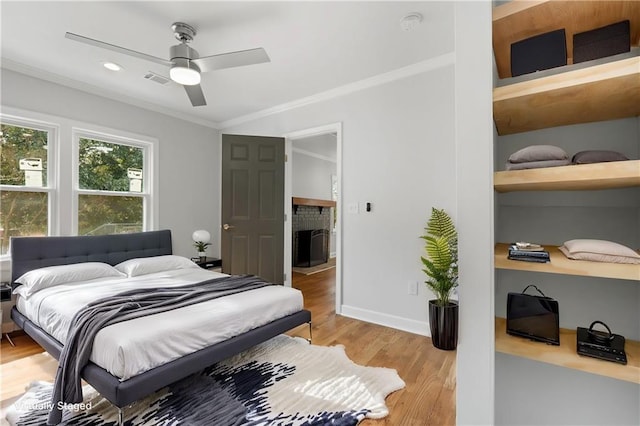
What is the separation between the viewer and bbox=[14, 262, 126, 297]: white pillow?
2.57 metres

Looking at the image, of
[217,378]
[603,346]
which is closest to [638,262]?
[603,346]

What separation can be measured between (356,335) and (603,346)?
2063mm

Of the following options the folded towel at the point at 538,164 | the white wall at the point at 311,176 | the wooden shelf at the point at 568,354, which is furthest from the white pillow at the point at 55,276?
the white wall at the point at 311,176

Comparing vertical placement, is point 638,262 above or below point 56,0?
below

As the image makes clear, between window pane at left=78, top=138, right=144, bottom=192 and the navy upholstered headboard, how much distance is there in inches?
27.1

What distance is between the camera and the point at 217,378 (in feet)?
6.75

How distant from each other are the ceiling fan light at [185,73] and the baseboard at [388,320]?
274cm

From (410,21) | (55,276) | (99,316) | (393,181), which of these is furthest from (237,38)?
(55,276)

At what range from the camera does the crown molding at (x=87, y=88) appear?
292cm

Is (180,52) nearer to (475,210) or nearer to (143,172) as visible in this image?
(475,210)

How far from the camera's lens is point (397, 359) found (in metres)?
2.39

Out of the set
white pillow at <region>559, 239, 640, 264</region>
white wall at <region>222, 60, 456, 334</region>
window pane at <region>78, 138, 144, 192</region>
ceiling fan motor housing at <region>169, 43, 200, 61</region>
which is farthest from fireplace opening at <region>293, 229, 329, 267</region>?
white pillow at <region>559, 239, 640, 264</region>

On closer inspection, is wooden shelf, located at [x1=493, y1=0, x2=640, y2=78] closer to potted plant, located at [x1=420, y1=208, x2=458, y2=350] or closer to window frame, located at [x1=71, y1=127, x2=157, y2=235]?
potted plant, located at [x1=420, y1=208, x2=458, y2=350]

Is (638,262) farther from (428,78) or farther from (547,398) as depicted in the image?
(428,78)
